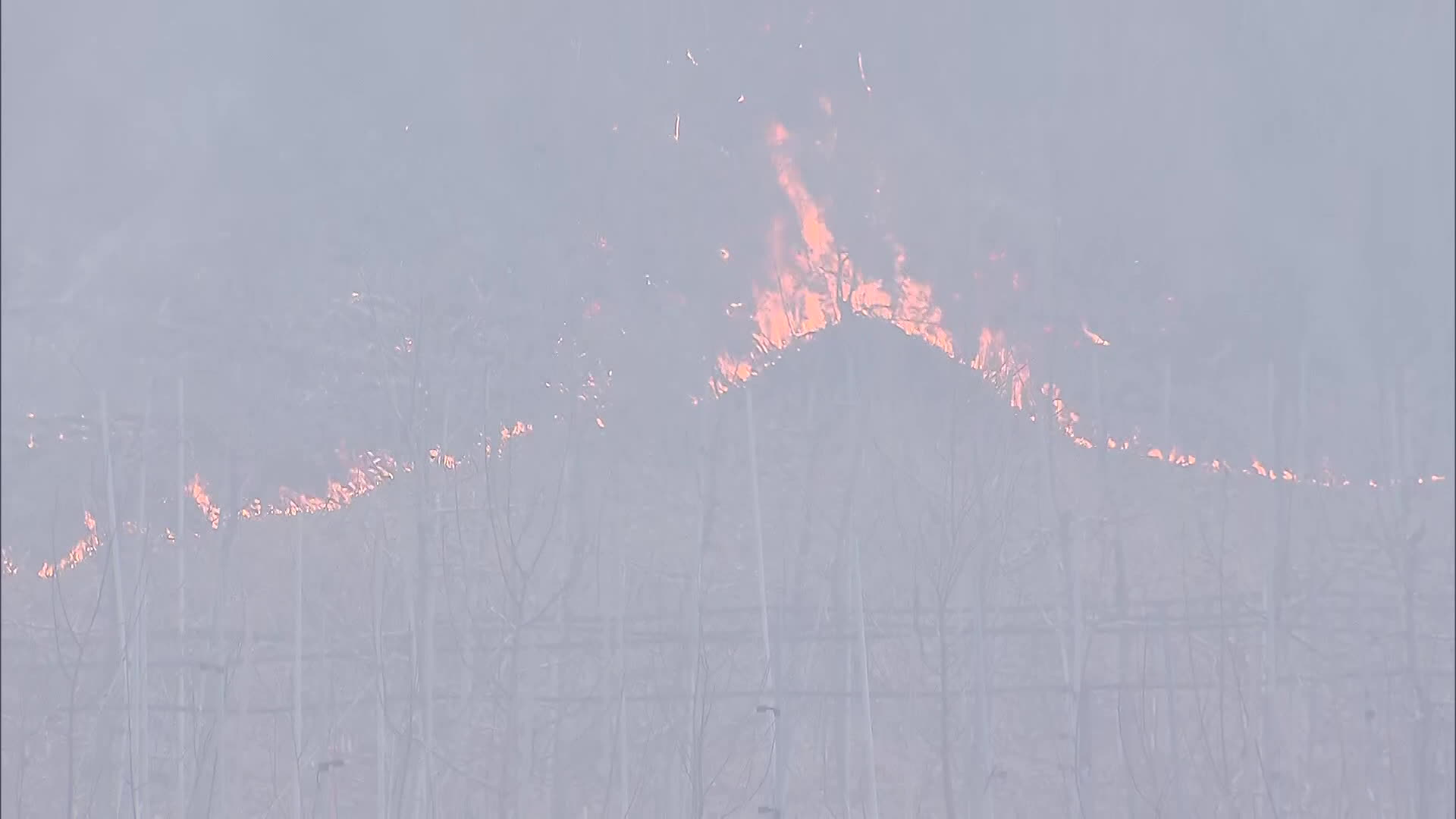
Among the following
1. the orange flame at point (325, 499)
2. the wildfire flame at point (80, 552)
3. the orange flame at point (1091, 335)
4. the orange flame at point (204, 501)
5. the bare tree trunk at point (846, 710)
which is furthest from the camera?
the orange flame at point (1091, 335)

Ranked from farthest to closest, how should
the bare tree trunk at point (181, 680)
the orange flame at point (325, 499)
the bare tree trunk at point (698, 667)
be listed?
the orange flame at point (325, 499) → the bare tree trunk at point (181, 680) → the bare tree trunk at point (698, 667)

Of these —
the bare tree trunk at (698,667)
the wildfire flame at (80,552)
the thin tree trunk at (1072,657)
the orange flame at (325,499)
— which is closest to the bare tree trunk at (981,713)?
the thin tree trunk at (1072,657)

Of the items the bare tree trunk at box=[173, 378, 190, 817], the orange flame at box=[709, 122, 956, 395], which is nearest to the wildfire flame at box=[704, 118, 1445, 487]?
the orange flame at box=[709, 122, 956, 395]

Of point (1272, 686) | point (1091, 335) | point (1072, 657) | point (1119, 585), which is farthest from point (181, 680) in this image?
point (1091, 335)

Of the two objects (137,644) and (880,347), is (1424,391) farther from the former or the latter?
(137,644)

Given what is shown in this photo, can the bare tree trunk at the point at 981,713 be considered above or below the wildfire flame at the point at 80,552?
below

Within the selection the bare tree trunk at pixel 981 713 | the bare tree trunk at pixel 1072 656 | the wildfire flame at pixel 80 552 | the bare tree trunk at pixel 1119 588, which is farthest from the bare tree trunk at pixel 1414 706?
the wildfire flame at pixel 80 552

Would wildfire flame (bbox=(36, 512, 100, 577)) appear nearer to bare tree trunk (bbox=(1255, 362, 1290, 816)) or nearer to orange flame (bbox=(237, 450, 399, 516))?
orange flame (bbox=(237, 450, 399, 516))

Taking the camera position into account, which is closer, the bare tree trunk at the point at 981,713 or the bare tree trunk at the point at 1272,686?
the bare tree trunk at the point at 1272,686

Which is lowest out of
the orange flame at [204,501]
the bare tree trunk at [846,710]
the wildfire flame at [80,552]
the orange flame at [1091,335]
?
the bare tree trunk at [846,710]

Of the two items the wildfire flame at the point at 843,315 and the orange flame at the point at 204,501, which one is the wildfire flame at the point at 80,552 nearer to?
the orange flame at the point at 204,501

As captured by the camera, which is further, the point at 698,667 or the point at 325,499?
the point at 325,499

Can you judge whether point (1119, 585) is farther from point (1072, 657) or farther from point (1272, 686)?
point (1272, 686)

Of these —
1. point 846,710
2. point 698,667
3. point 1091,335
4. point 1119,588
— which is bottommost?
point 846,710
